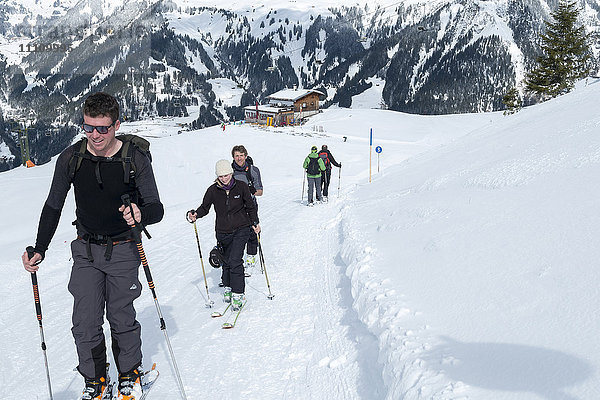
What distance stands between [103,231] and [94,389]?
4.66 feet

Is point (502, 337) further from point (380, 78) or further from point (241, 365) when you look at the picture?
point (380, 78)

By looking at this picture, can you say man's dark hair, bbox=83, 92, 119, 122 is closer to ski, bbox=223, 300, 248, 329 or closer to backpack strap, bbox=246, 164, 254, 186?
ski, bbox=223, 300, 248, 329

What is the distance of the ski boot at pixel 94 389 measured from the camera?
11.9 ft

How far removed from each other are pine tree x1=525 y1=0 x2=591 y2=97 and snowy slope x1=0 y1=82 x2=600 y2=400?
2503 cm

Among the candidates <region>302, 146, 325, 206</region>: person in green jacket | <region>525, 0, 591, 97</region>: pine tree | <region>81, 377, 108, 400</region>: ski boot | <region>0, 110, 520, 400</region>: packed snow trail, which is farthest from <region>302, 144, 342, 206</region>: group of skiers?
<region>525, 0, 591, 97</region>: pine tree

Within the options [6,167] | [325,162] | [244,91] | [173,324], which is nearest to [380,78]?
[244,91]

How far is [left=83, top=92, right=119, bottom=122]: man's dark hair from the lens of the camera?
10.7 feet

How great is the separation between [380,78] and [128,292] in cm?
16932

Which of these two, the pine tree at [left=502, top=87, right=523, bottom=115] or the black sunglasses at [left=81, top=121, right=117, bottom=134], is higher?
the pine tree at [left=502, top=87, right=523, bottom=115]

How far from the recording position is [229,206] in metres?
6.00

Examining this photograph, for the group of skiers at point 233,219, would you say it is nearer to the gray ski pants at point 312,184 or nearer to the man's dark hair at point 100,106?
the man's dark hair at point 100,106

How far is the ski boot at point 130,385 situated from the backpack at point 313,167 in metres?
11.2

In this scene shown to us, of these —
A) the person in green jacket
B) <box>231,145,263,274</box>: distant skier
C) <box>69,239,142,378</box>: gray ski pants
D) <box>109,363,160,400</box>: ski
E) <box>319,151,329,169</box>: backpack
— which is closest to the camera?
<box>69,239,142,378</box>: gray ski pants

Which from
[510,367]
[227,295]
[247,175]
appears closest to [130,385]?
[227,295]
